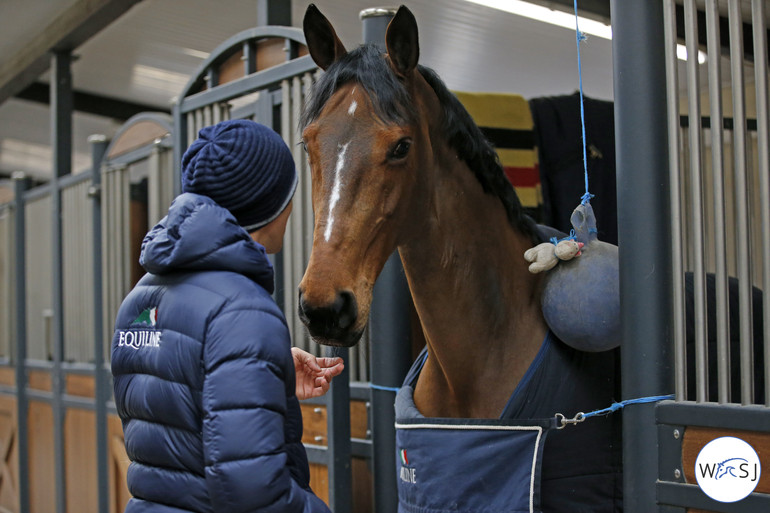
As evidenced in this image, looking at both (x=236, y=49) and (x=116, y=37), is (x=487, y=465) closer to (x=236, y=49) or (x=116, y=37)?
(x=236, y=49)

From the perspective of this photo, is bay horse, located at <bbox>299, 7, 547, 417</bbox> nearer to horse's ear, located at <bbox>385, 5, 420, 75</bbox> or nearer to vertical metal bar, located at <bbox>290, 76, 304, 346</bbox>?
horse's ear, located at <bbox>385, 5, 420, 75</bbox>

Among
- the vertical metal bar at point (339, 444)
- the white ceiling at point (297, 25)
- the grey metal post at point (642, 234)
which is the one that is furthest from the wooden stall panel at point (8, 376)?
the grey metal post at point (642, 234)

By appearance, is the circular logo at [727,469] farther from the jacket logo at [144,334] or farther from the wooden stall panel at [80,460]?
the wooden stall panel at [80,460]

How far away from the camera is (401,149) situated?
1440 mm

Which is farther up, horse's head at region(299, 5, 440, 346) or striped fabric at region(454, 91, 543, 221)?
striped fabric at region(454, 91, 543, 221)

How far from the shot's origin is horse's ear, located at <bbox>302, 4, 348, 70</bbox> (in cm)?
159

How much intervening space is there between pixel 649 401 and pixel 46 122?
10178 mm

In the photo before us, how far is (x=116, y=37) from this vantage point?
641 centimetres

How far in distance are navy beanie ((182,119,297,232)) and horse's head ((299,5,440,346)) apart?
137 millimetres

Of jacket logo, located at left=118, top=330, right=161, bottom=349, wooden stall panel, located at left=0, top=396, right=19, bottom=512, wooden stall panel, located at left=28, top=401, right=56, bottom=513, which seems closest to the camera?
jacket logo, located at left=118, top=330, right=161, bottom=349

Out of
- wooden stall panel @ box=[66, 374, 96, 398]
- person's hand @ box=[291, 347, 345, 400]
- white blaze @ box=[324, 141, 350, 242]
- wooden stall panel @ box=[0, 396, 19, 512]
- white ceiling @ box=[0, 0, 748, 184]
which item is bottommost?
wooden stall panel @ box=[0, 396, 19, 512]

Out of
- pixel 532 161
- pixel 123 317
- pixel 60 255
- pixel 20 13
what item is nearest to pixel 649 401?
pixel 123 317

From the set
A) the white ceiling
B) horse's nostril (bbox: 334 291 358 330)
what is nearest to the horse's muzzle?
horse's nostril (bbox: 334 291 358 330)

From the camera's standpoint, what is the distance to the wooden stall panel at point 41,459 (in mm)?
4297
